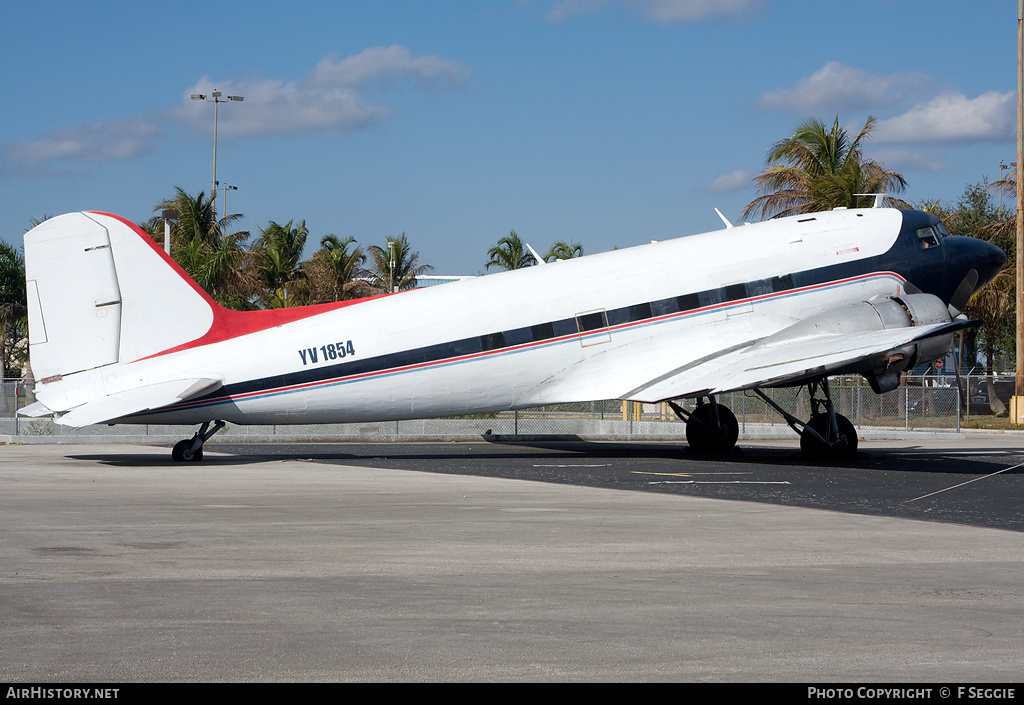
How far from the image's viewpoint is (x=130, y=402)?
19766mm

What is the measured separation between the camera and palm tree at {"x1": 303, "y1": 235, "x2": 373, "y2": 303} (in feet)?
204

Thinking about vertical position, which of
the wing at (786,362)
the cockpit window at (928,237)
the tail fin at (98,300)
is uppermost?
the cockpit window at (928,237)

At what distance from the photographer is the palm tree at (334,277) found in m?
62.2

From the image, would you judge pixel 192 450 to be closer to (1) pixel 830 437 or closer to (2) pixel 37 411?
(2) pixel 37 411

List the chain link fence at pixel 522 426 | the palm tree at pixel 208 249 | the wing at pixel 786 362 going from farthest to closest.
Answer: the palm tree at pixel 208 249, the chain link fence at pixel 522 426, the wing at pixel 786 362

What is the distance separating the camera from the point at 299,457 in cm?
2408

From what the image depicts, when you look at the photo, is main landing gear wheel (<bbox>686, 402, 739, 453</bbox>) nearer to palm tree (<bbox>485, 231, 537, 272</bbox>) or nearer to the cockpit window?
the cockpit window

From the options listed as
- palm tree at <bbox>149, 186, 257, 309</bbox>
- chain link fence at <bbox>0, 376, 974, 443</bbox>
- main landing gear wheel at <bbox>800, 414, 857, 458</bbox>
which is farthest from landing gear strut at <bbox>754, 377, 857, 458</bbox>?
palm tree at <bbox>149, 186, 257, 309</bbox>

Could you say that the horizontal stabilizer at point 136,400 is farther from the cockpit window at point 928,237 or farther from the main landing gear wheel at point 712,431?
the cockpit window at point 928,237

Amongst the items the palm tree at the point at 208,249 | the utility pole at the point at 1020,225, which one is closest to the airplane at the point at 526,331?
the utility pole at the point at 1020,225

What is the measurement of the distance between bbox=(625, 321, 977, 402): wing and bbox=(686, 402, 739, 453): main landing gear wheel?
2.47m

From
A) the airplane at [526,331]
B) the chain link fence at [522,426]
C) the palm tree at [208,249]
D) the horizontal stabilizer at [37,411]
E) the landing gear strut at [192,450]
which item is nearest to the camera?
the horizontal stabilizer at [37,411]

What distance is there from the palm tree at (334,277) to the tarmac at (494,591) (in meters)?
47.2

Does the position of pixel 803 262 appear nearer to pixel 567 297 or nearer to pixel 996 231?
pixel 567 297
